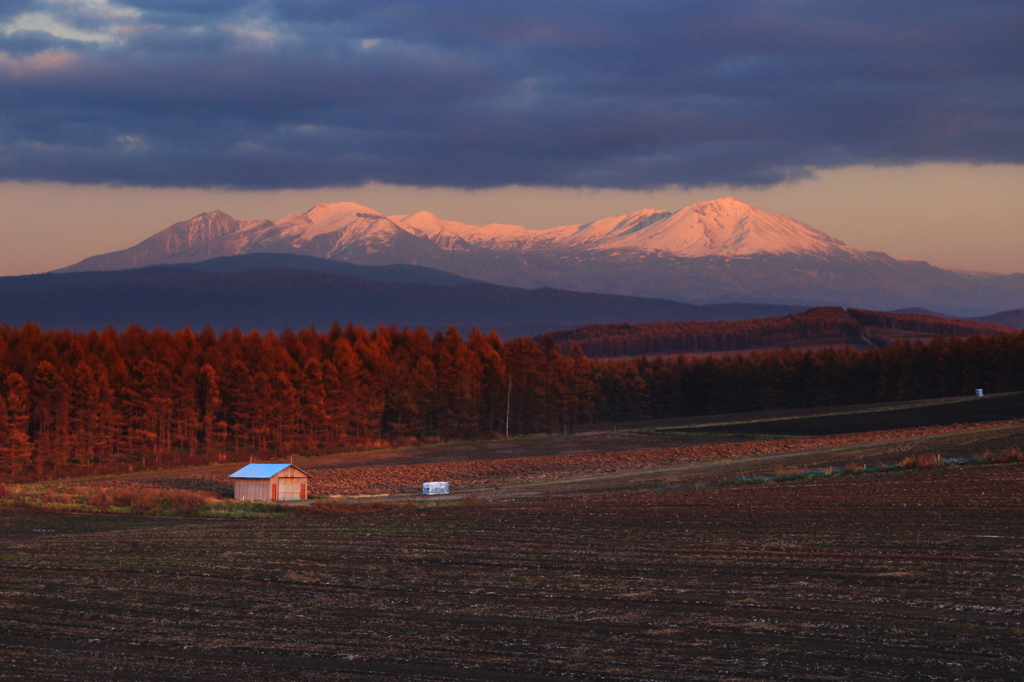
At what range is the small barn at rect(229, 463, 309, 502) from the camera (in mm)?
50250

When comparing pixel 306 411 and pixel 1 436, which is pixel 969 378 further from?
pixel 1 436

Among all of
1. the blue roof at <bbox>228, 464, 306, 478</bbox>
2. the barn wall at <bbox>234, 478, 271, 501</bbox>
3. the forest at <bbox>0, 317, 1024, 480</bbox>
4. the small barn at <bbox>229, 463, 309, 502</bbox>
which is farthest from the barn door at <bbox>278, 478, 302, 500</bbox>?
the forest at <bbox>0, 317, 1024, 480</bbox>

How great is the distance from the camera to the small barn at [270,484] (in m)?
50.2

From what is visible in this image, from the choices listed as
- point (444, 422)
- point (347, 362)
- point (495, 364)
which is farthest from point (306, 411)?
point (495, 364)

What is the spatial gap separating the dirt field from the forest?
1733 inches

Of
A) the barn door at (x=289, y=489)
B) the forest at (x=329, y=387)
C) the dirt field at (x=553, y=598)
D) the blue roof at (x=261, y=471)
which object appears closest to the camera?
the dirt field at (x=553, y=598)

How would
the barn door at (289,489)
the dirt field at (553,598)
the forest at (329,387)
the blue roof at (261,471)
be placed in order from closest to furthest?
the dirt field at (553,598)
the blue roof at (261,471)
the barn door at (289,489)
the forest at (329,387)

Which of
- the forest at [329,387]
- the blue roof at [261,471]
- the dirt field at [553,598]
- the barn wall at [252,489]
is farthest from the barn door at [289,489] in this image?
the forest at [329,387]

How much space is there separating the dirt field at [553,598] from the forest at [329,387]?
4403 cm

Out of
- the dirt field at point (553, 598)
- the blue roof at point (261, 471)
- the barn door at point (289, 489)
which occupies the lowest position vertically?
the barn door at point (289, 489)

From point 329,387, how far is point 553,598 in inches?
2783

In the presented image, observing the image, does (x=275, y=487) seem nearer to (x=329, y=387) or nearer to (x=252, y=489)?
(x=252, y=489)

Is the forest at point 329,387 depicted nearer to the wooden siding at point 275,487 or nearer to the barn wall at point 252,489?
the barn wall at point 252,489

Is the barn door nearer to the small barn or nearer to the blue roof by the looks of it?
the small barn
